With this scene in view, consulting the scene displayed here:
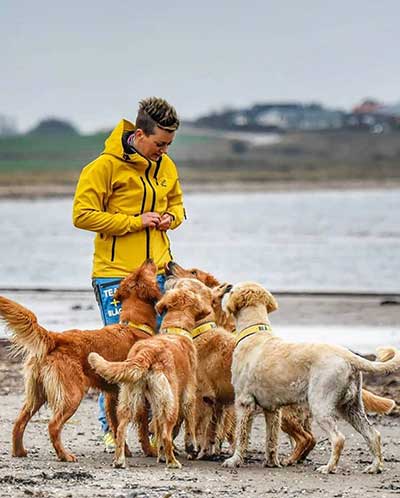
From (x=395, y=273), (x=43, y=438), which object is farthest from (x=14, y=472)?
(x=395, y=273)

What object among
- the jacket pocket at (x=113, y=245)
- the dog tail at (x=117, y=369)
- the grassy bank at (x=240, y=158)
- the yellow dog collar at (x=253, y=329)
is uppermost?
the grassy bank at (x=240, y=158)

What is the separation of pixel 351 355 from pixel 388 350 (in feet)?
1.37

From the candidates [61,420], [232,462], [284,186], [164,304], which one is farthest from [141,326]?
[284,186]

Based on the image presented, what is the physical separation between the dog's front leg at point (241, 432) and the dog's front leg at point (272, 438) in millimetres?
128

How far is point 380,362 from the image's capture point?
26.2 ft

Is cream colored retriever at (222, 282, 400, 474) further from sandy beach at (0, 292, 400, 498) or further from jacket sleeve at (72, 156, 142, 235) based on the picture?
jacket sleeve at (72, 156, 142, 235)

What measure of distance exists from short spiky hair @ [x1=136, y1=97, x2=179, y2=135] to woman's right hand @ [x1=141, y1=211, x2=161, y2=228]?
537mm

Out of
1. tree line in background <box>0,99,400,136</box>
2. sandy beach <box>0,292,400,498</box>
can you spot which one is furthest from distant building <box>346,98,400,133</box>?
sandy beach <box>0,292,400,498</box>

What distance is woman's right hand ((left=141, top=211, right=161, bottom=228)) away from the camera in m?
8.59

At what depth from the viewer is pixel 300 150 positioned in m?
89.6

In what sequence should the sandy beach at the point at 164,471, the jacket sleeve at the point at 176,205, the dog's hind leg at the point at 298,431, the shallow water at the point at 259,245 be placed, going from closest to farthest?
the sandy beach at the point at 164,471 → the dog's hind leg at the point at 298,431 → the jacket sleeve at the point at 176,205 → the shallow water at the point at 259,245

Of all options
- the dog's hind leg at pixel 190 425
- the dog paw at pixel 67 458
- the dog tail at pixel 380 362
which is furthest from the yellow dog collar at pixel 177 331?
the dog tail at pixel 380 362

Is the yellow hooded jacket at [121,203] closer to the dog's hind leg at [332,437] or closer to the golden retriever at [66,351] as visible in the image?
the golden retriever at [66,351]

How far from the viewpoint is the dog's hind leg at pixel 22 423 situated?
817 centimetres
